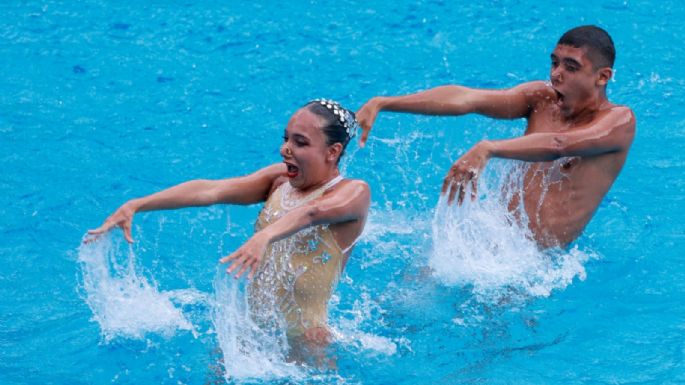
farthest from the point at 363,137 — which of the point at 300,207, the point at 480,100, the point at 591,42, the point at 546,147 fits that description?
the point at 591,42

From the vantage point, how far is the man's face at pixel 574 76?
6.02 metres

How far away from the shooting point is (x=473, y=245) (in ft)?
21.1

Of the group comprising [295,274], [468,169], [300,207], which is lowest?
[295,274]

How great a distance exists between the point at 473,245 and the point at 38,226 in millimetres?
2951

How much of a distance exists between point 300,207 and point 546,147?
1.48 meters

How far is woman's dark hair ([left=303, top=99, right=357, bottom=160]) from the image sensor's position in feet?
17.2

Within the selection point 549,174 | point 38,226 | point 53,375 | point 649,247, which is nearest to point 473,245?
point 549,174

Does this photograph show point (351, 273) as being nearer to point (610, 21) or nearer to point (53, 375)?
point (53, 375)

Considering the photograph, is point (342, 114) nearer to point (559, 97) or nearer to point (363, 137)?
point (363, 137)

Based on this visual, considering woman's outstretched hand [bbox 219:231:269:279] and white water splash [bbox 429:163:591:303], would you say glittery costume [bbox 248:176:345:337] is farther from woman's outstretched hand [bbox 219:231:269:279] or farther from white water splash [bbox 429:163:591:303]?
white water splash [bbox 429:163:591:303]

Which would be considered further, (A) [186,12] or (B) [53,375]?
(A) [186,12]

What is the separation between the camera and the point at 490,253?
6.46 meters

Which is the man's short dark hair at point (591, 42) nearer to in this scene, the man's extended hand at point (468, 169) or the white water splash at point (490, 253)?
the white water splash at point (490, 253)

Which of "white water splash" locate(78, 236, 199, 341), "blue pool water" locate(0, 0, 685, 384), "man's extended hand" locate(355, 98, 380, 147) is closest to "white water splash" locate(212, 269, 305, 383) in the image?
"blue pool water" locate(0, 0, 685, 384)
